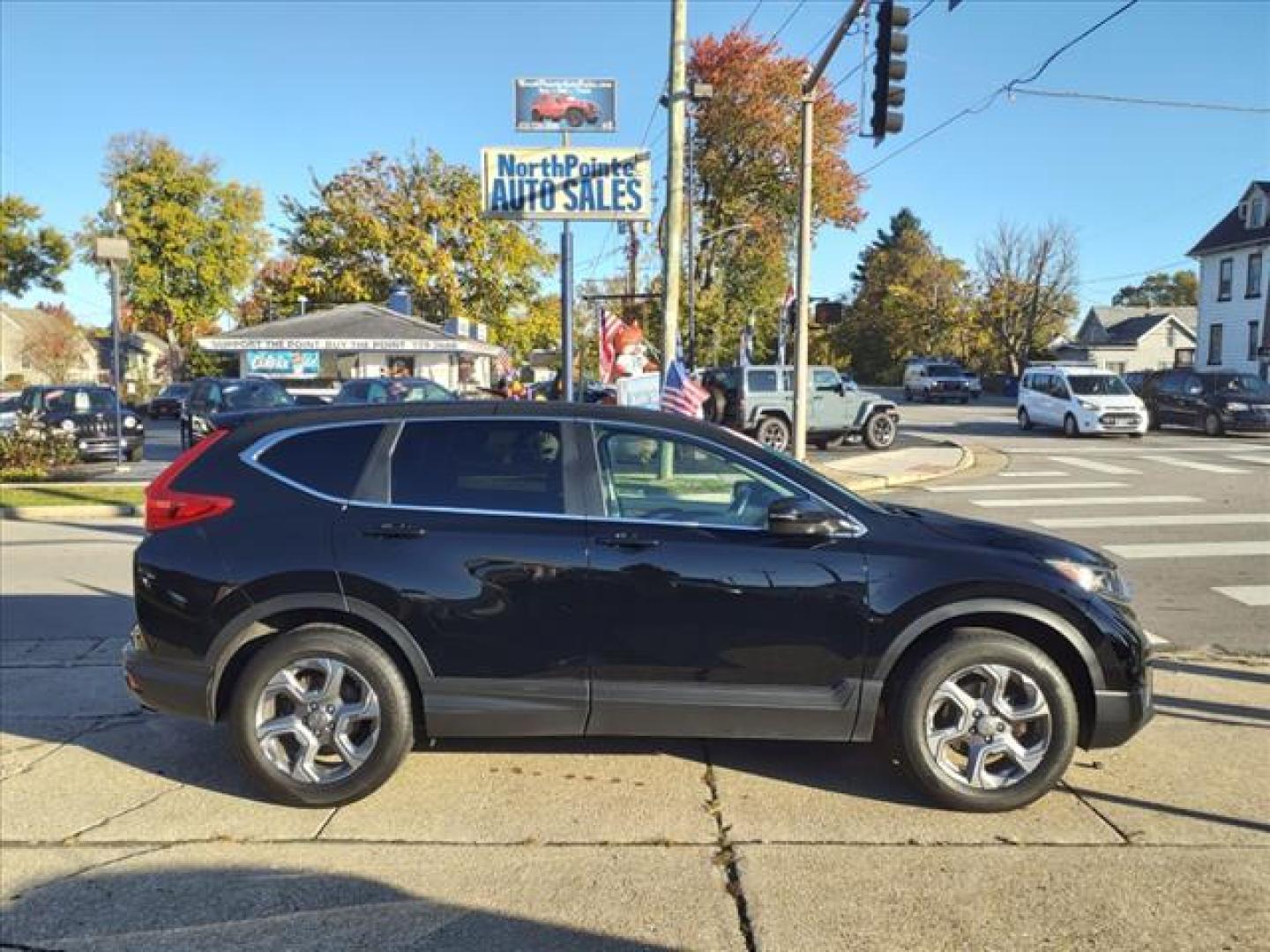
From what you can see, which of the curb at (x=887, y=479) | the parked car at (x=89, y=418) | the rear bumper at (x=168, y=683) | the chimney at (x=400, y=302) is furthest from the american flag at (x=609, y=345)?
the chimney at (x=400, y=302)

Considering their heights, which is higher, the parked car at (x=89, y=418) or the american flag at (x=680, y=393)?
the american flag at (x=680, y=393)

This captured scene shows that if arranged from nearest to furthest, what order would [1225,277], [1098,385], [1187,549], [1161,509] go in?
[1187,549], [1161,509], [1098,385], [1225,277]

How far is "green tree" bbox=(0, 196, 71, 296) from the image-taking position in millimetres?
→ 56938

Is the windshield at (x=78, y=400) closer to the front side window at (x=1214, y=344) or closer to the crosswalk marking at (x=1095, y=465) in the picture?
the crosswalk marking at (x=1095, y=465)

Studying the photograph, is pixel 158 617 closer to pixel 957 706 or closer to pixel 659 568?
pixel 659 568

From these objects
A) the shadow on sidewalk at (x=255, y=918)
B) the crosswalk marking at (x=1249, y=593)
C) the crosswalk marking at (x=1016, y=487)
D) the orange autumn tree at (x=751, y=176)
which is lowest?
the shadow on sidewalk at (x=255, y=918)

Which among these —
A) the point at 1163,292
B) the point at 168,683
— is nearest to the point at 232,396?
the point at 168,683

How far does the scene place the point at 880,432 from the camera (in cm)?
2227

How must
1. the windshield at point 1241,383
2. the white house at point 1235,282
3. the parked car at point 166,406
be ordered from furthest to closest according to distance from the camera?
the parked car at point 166,406 < the white house at point 1235,282 < the windshield at point 1241,383

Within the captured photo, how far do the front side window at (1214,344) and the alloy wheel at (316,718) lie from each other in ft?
156

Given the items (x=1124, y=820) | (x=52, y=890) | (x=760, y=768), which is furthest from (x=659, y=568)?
(x=52, y=890)

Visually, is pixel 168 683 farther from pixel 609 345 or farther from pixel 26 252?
pixel 26 252

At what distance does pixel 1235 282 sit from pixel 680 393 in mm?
38581

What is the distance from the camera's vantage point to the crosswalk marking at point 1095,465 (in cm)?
1656
